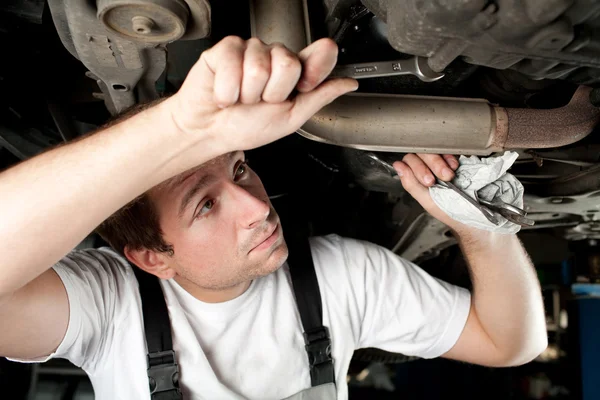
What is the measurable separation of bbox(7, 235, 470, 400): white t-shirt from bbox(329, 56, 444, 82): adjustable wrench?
21.1 inches

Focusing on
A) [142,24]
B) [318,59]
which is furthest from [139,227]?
[318,59]

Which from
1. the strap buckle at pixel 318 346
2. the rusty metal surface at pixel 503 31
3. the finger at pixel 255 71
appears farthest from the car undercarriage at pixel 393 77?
the strap buckle at pixel 318 346

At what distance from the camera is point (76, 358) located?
842 millimetres

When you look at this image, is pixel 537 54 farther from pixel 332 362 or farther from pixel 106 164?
pixel 332 362

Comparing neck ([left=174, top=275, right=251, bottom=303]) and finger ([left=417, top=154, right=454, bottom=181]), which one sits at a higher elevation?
finger ([left=417, top=154, right=454, bottom=181])

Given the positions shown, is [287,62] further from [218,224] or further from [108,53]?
[218,224]

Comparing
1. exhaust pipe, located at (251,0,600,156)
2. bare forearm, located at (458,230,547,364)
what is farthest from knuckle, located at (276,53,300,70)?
bare forearm, located at (458,230,547,364)

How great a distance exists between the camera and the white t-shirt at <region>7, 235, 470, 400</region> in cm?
85

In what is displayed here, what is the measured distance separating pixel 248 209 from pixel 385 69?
38 cm

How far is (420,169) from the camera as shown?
0.76 meters

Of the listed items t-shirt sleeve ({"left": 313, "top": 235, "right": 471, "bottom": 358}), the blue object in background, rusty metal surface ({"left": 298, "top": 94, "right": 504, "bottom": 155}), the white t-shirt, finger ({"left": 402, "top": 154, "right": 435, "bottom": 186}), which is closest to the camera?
rusty metal surface ({"left": 298, "top": 94, "right": 504, "bottom": 155})

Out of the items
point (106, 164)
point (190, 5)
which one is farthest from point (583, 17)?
point (106, 164)

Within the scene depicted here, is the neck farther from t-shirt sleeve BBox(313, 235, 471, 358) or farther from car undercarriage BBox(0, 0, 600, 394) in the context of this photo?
car undercarriage BBox(0, 0, 600, 394)

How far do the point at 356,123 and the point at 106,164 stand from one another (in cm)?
31
